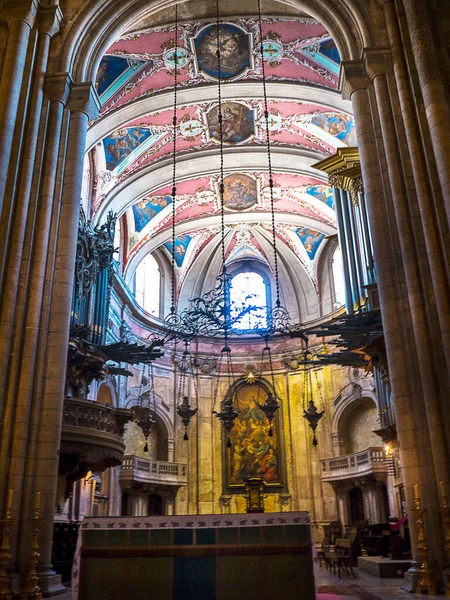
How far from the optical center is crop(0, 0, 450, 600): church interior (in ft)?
25.3

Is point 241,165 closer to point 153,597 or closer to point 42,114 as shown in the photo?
point 42,114

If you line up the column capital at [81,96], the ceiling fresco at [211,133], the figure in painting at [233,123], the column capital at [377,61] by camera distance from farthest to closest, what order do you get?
the figure in painting at [233,123] → the ceiling fresco at [211,133] → the column capital at [81,96] → the column capital at [377,61]

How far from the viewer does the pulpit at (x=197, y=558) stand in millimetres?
6395

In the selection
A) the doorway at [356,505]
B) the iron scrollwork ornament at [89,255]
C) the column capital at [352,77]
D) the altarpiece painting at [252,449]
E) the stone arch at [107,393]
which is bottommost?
the doorway at [356,505]

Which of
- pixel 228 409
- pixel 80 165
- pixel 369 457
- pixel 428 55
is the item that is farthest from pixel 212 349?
pixel 428 55

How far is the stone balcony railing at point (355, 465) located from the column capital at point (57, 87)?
14.4 meters

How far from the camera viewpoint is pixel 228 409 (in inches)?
552

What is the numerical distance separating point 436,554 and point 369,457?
12.1 m

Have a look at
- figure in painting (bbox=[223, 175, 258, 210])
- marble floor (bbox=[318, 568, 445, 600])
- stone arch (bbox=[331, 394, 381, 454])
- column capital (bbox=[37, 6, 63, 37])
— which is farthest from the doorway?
column capital (bbox=[37, 6, 63, 37])

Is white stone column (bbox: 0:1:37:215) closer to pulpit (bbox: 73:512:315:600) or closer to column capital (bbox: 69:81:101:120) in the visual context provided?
column capital (bbox: 69:81:101:120)

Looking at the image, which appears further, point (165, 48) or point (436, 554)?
point (165, 48)

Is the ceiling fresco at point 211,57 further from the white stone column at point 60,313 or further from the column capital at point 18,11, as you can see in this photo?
the white stone column at point 60,313

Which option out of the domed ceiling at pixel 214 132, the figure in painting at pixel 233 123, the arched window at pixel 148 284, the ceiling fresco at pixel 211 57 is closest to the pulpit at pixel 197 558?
the domed ceiling at pixel 214 132

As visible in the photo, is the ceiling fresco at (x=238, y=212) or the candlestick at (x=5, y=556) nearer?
the candlestick at (x=5, y=556)
